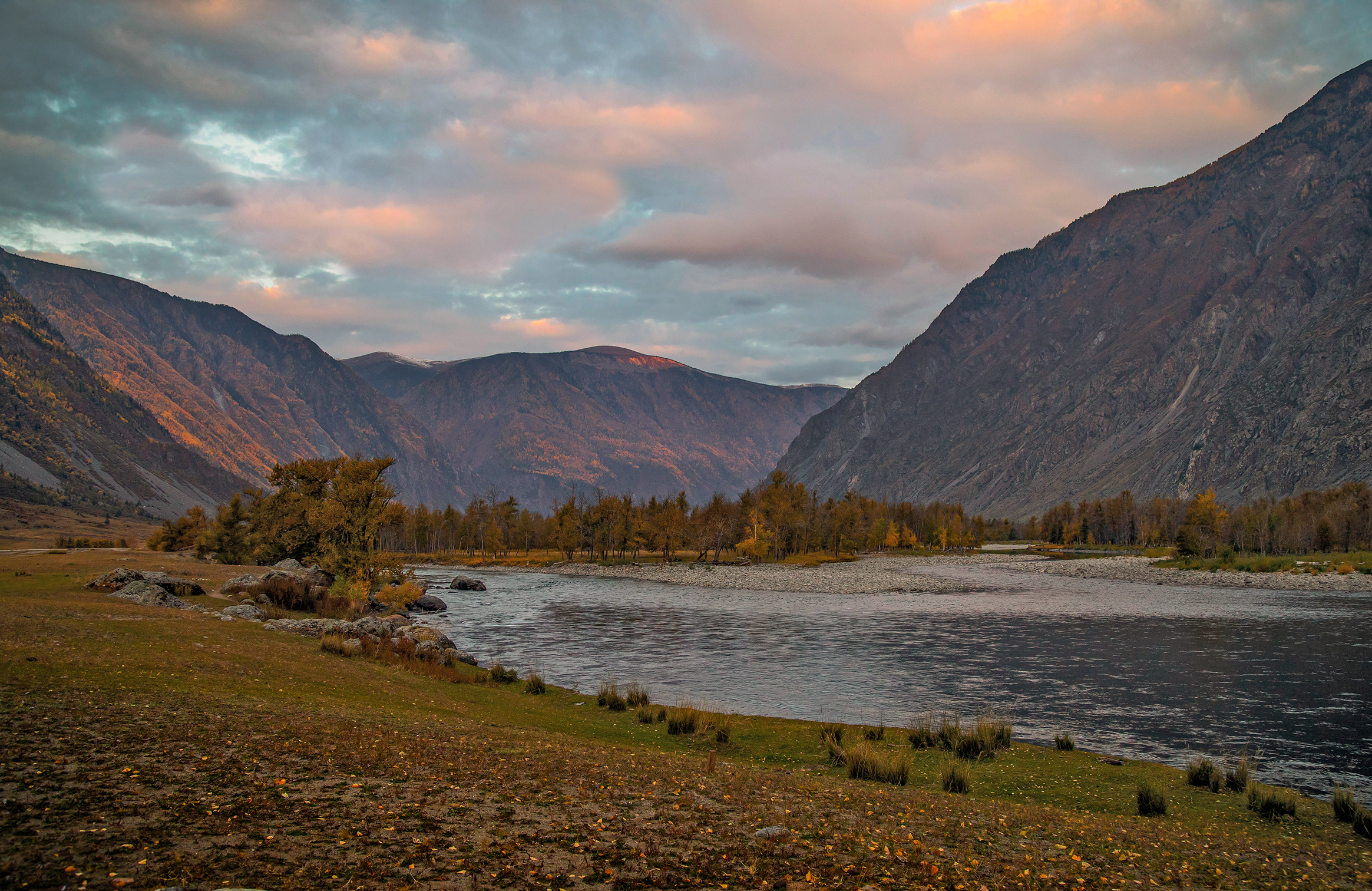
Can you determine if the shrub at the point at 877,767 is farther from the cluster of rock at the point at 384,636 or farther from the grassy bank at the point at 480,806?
the cluster of rock at the point at 384,636

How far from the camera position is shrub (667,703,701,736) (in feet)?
87.5

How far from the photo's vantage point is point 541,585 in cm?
11562

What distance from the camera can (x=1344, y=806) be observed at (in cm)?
1877

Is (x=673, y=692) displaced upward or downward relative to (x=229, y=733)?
downward

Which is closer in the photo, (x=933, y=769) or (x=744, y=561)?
(x=933, y=769)

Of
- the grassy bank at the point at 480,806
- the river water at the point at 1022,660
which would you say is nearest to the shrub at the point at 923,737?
the grassy bank at the point at 480,806

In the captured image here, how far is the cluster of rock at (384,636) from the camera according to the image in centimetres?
3762

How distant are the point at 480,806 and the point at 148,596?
115 feet

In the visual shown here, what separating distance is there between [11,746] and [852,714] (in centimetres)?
2839

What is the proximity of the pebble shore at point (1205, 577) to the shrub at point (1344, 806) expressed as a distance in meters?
106

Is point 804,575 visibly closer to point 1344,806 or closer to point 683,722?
point 683,722

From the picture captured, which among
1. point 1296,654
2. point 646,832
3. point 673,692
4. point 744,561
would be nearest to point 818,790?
point 646,832

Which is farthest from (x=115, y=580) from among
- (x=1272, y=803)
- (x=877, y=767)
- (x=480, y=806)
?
(x=1272, y=803)

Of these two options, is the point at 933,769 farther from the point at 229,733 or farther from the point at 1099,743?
the point at 229,733
